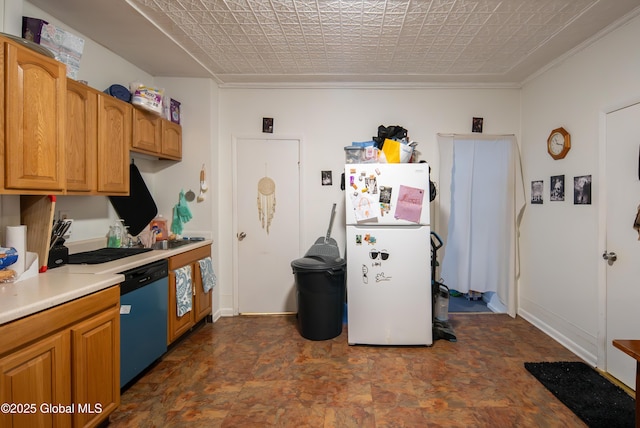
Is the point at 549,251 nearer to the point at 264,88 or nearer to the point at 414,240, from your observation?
the point at 414,240

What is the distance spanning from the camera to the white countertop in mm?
1317

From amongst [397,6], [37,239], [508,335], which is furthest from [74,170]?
[508,335]

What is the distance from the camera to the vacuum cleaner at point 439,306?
297cm

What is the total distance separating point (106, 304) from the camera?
5.74 feet

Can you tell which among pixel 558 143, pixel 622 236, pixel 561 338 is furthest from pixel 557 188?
pixel 561 338

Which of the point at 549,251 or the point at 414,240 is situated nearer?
the point at 414,240

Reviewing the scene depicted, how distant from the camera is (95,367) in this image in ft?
5.47

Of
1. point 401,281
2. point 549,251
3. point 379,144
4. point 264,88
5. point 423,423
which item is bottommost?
point 423,423

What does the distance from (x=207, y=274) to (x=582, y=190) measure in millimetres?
3475

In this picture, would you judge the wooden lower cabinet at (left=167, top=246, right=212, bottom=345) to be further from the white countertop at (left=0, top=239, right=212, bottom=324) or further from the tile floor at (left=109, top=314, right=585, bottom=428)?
the white countertop at (left=0, top=239, right=212, bottom=324)

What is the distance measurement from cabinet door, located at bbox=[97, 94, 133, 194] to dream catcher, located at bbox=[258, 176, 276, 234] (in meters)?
1.36

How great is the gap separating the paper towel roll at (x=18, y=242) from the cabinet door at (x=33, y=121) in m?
0.27

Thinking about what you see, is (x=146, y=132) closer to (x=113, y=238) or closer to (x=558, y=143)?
(x=113, y=238)

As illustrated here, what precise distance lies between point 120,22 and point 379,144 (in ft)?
7.86
